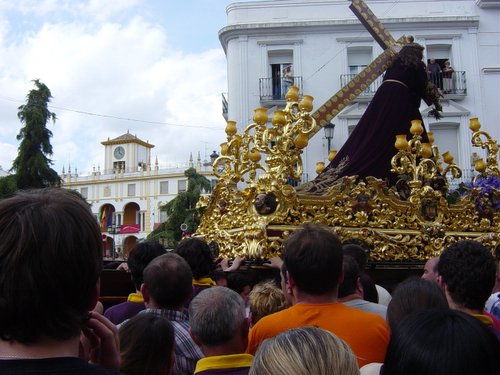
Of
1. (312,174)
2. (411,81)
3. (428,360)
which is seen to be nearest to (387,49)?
(411,81)

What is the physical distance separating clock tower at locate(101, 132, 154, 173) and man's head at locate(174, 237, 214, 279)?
70.2 metres

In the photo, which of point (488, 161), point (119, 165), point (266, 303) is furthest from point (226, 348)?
point (119, 165)

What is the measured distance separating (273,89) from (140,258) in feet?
63.7

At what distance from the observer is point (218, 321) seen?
312cm

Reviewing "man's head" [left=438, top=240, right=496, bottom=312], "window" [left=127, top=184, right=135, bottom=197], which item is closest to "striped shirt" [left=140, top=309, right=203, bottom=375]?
"man's head" [left=438, top=240, right=496, bottom=312]

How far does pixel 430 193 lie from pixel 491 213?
1.25m

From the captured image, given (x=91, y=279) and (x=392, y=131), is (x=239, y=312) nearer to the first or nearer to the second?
(x=91, y=279)

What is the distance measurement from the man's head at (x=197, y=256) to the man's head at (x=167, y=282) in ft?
4.82

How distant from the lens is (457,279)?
3666 millimetres

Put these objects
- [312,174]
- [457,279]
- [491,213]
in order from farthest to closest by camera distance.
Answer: [312,174] < [491,213] < [457,279]

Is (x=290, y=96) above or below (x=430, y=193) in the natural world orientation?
above

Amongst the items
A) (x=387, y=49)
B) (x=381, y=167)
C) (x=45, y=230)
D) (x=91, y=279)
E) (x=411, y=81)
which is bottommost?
(x=91, y=279)

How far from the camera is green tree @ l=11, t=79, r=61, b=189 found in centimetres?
2531

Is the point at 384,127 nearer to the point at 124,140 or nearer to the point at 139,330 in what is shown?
the point at 139,330
